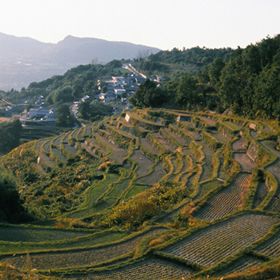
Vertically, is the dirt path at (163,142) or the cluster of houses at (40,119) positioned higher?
the dirt path at (163,142)

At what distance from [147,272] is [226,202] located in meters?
6.36

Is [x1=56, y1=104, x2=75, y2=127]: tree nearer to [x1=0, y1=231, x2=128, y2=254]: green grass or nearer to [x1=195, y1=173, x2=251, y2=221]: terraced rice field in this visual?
[x1=195, y1=173, x2=251, y2=221]: terraced rice field

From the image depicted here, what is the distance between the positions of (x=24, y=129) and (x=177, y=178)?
42.6 metres

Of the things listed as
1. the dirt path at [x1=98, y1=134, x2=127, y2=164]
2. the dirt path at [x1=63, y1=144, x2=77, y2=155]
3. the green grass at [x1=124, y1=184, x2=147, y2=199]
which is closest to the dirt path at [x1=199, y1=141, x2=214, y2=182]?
the green grass at [x1=124, y1=184, x2=147, y2=199]

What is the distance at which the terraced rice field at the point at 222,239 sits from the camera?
925 centimetres

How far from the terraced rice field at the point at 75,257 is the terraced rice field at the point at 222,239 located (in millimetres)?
1831

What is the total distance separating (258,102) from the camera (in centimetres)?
2534

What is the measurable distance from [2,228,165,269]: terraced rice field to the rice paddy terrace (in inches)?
1.3

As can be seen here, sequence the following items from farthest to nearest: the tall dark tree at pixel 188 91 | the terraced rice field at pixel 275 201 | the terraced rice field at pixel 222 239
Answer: the tall dark tree at pixel 188 91
the terraced rice field at pixel 275 201
the terraced rice field at pixel 222 239

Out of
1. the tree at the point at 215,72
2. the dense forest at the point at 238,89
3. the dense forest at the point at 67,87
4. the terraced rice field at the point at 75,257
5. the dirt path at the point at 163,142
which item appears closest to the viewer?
the terraced rice field at the point at 75,257

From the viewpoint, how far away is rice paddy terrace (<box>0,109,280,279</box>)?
29.7 feet

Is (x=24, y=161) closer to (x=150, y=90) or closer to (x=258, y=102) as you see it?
(x=150, y=90)

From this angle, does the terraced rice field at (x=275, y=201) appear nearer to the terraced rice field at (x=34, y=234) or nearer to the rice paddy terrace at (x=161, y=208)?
the rice paddy terrace at (x=161, y=208)

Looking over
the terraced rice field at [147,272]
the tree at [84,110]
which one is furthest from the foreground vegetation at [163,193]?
the tree at [84,110]
